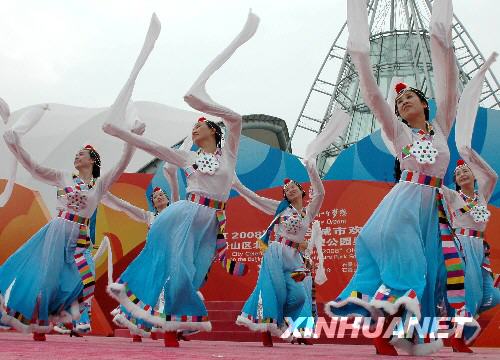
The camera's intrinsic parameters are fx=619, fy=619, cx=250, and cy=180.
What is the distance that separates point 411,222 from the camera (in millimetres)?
3264

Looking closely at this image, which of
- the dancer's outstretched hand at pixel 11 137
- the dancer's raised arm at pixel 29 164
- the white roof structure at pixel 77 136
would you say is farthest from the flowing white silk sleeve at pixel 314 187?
the white roof structure at pixel 77 136

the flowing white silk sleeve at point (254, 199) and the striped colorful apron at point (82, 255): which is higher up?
the flowing white silk sleeve at point (254, 199)

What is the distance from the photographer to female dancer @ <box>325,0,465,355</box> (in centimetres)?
308

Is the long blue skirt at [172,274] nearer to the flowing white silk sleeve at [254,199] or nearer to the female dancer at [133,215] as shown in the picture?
the female dancer at [133,215]

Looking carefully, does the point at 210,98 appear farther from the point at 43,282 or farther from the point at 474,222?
the point at 474,222

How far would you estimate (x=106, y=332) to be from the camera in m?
10.5

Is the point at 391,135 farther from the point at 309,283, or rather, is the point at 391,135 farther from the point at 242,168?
the point at 242,168

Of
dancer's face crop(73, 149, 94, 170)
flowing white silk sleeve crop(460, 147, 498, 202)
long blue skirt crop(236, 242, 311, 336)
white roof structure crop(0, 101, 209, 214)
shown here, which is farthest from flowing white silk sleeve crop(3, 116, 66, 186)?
white roof structure crop(0, 101, 209, 214)

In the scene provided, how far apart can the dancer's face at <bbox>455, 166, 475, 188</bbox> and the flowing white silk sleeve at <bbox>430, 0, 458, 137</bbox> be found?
235 centimetres

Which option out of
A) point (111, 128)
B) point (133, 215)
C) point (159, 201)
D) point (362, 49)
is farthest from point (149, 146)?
point (159, 201)

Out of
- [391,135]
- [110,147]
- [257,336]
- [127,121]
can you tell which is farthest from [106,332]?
[110,147]

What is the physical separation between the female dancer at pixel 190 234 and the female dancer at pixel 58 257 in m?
0.58

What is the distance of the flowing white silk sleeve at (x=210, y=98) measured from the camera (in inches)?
173

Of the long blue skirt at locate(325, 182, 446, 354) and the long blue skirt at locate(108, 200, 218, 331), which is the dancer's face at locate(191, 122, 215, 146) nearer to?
the long blue skirt at locate(108, 200, 218, 331)
